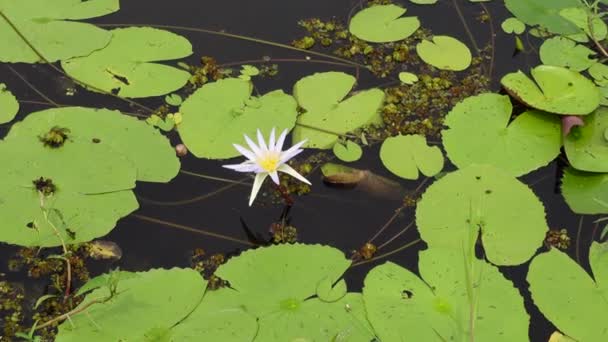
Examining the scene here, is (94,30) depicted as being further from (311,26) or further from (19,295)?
(19,295)

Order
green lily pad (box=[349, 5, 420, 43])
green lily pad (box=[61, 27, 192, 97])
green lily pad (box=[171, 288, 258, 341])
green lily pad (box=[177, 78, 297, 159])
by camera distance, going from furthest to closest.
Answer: green lily pad (box=[349, 5, 420, 43]) < green lily pad (box=[61, 27, 192, 97]) < green lily pad (box=[177, 78, 297, 159]) < green lily pad (box=[171, 288, 258, 341])

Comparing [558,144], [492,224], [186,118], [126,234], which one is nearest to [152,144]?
[186,118]

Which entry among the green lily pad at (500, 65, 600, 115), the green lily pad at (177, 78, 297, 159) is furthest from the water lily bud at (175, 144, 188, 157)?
the green lily pad at (500, 65, 600, 115)

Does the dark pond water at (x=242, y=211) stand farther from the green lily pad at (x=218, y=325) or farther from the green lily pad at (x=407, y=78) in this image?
the green lily pad at (x=218, y=325)


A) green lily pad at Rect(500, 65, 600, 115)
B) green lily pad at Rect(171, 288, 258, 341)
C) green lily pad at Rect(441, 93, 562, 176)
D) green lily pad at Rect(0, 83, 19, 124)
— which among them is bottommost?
green lily pad at Rect(171, 288, 258, 341)

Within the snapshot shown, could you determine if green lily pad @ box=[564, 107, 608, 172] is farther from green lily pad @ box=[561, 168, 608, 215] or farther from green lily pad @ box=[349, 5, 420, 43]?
green lily pad @ box=[349, 5, 420, 43]

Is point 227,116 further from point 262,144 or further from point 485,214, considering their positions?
point 485,214
